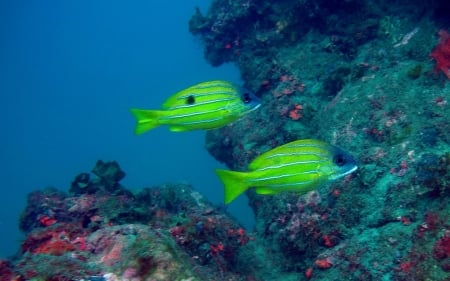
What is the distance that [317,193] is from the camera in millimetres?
6355

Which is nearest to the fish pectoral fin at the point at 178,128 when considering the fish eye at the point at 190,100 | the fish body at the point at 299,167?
the fish eye at the point at 190,100

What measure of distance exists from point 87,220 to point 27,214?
2.29 meters

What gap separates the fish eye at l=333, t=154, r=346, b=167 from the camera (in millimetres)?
3402

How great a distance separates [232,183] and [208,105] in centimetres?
79

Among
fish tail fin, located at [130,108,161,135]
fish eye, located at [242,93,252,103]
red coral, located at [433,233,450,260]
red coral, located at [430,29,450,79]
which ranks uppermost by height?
red coral, located at [430,29,450,79]

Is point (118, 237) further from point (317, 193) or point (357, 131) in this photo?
point (357, 131)

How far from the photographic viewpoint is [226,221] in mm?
7203

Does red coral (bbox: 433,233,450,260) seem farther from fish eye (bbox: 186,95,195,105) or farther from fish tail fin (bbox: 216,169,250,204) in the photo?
fish eye (bbox: 186,95,195,105)

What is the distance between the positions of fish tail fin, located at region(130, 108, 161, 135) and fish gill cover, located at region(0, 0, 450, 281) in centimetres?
108

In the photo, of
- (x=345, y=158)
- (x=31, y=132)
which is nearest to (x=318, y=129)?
(x=345, y=158)

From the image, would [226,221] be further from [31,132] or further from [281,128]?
[31,132]

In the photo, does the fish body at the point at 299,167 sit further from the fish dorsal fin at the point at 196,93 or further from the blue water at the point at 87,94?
the blue water at the point at 87,94

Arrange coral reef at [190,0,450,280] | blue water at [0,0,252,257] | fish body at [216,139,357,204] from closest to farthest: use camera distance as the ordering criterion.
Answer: fish body at [216,139,357,204] < coral reef at [190,0,450,280] < blue water at [0,0,252,257]

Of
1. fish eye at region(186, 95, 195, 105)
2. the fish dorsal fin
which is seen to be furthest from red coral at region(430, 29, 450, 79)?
fish eye at region(186, 95, 195, 105)
